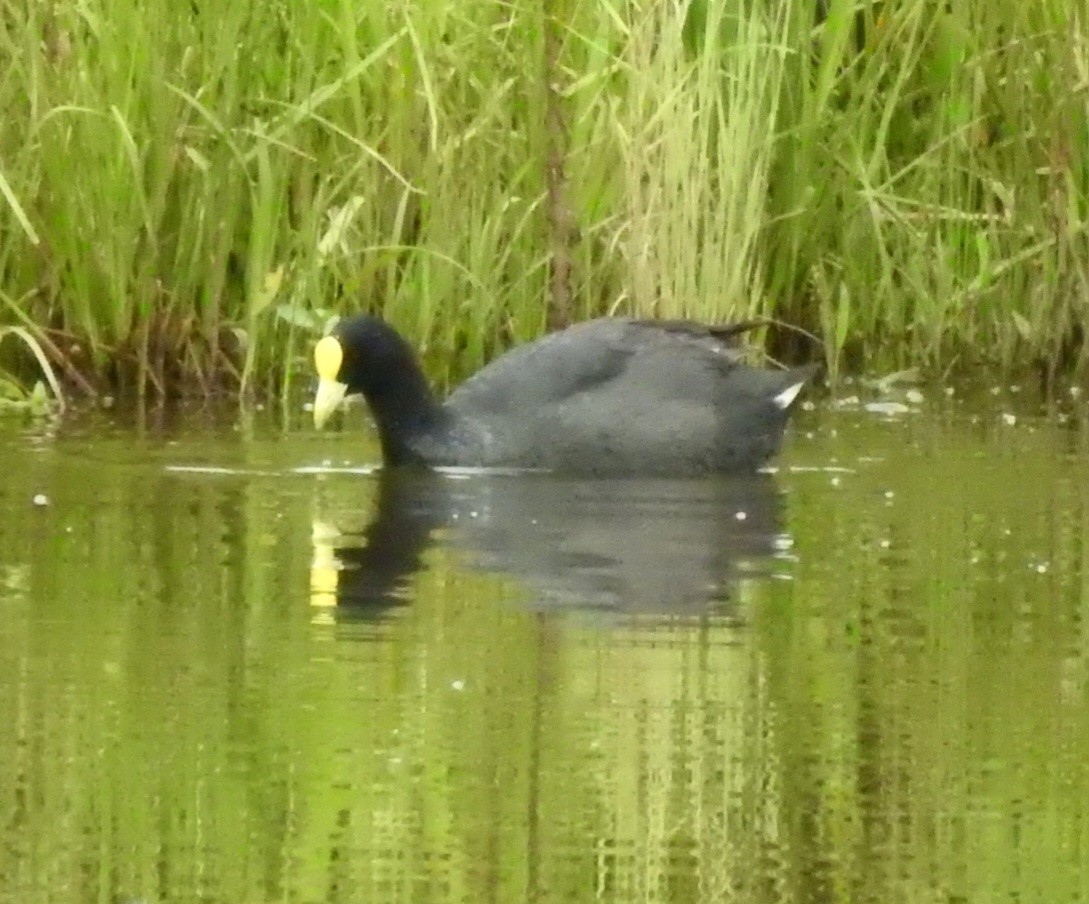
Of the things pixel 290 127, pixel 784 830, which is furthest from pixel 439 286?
pixel 784 830

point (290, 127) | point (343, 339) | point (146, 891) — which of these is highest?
point (290, 127)

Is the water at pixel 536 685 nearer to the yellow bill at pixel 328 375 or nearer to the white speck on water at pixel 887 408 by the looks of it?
the yellow bill at pixel 328 375

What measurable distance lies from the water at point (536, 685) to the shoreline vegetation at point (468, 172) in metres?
1.13

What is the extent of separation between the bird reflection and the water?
0.06 feet

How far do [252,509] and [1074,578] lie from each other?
183cm

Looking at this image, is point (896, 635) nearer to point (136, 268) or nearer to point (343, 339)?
point (343, 339)

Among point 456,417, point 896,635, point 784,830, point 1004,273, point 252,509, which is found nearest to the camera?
point 784,830

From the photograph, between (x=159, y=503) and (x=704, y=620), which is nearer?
(x=704, y=620)

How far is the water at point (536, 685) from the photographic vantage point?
12.4 feet

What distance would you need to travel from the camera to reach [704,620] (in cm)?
547

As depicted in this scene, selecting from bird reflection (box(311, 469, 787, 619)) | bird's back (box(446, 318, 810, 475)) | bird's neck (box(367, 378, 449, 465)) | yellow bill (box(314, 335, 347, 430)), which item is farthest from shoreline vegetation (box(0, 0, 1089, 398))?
bird reflection (box(311, 469, 787, 619))

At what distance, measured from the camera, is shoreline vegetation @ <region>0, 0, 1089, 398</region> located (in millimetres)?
8492

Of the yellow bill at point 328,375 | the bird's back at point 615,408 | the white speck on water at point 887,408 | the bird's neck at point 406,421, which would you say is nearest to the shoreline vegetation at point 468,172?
the white speck on water at point 887,408

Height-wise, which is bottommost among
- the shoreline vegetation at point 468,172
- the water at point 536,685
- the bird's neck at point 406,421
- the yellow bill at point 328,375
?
the water at point 536,685
